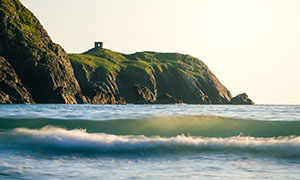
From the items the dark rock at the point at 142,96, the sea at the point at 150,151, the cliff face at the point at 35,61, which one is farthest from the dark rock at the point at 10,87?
the sea at the point at 150,151

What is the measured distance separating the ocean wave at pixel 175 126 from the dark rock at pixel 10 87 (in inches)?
3842

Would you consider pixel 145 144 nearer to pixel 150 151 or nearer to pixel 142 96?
pixel 150 151

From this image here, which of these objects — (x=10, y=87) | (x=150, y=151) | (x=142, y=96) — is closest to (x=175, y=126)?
(x=150, y=151)

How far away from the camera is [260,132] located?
63.2ft

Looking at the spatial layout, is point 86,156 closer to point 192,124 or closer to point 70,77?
point 192,124

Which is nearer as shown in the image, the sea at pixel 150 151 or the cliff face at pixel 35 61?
the sea at pixel 150 151

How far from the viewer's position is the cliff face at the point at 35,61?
440 feet

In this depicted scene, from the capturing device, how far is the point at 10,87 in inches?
4685

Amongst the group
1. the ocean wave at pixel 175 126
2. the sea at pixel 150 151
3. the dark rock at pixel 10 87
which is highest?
the dark rock at pixel 10 87

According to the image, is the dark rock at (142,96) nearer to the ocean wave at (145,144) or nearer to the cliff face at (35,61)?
the cliff face at (35,61)

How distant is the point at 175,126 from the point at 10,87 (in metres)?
111

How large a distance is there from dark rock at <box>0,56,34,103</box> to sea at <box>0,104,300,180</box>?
100198mm

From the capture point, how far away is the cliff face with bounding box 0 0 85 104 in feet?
440

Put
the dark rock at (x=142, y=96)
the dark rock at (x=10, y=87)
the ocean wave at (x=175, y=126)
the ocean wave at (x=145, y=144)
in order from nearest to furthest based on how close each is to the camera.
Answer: the ocean wave at (x=145, y=144) < the ocean wave at (x=175, y=126) < the dark rock at (x=10, y=87) < the dark rock at (x=142, y=96)
